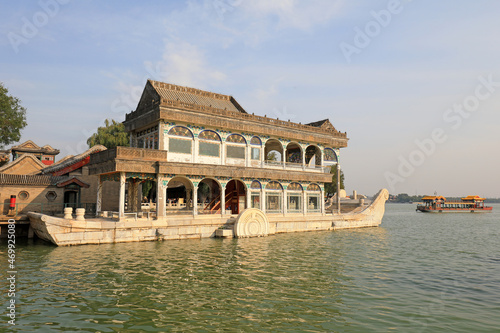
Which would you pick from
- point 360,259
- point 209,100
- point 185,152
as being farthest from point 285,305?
point 209,100

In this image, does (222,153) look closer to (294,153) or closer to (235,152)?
(235,152)

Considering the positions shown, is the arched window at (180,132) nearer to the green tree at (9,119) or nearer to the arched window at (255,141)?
the arched window at (255,141)

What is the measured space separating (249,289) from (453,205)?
7845 centimetres

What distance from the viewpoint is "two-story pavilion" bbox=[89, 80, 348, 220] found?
69.2 feet

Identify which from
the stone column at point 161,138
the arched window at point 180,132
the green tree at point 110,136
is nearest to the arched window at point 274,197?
the arched window at point 180,132

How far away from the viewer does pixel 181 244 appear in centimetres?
1909

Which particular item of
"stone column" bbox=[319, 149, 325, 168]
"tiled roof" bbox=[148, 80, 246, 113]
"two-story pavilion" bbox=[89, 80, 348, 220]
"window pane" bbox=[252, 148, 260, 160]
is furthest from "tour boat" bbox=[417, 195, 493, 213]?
"tiled roof" bbox=[148, 80, 246, 113]

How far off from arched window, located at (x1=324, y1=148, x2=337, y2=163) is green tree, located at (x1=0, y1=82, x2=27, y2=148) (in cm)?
2875

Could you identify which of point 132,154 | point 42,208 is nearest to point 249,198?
point 132,154

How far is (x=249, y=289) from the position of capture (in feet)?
35.6

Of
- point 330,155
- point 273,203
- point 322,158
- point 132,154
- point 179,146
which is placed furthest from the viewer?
point 330,155

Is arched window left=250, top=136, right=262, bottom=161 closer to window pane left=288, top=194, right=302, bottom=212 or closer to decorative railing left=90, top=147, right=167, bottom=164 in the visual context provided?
window pane left=288, top=194, right=302, bottom=212

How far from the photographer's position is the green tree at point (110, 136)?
3759 centimetres

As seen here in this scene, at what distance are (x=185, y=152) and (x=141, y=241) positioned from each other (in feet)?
20.5
